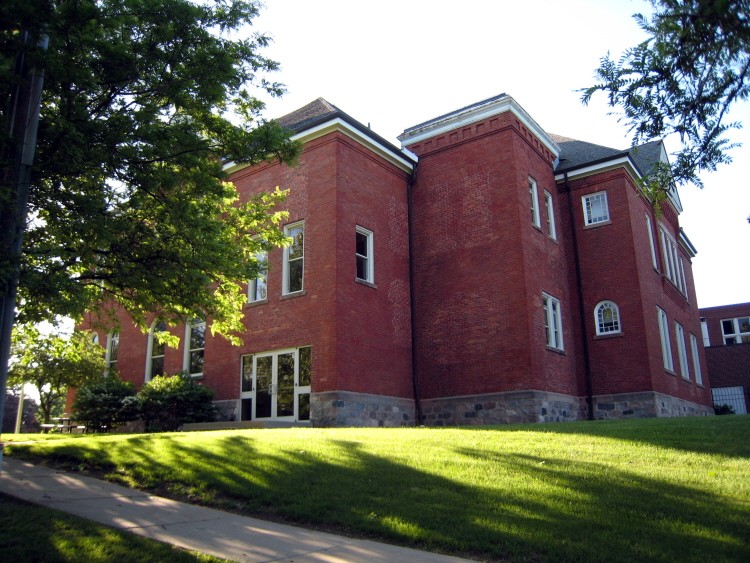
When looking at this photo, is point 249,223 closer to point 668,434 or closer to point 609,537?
point 668,434

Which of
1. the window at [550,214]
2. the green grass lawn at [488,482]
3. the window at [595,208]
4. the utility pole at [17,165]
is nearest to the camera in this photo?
the green grass lawn at [488,482]

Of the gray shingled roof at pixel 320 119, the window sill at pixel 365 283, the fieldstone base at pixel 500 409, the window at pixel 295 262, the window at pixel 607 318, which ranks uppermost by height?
the gray shingled roof at pixel 320 119

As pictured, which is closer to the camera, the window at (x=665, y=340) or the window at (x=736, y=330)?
the window at (x=665, y=340)

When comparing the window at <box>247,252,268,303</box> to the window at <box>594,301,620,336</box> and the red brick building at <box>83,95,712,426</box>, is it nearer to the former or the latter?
the red brick building at <box>83,95,712,426</box>

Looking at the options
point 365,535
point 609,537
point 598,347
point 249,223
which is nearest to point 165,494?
point 365,535

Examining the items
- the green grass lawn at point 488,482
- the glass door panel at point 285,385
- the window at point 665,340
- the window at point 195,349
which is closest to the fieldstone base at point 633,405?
the window at point 665,340

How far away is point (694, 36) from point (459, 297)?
13.6 meters

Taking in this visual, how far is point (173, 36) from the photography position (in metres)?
9.29

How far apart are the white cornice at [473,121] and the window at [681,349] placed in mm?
9632

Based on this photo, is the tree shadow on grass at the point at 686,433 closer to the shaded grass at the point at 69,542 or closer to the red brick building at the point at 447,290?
the red brick building at the point at 447,290

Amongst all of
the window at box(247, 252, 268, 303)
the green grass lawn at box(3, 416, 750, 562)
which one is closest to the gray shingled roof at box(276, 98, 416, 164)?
the window at box(247, 252, 268, 303)

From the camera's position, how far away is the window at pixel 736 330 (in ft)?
150

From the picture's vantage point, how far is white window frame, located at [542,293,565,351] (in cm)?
1927

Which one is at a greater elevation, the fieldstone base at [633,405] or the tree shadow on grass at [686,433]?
the fieldstone base at [633,405]
